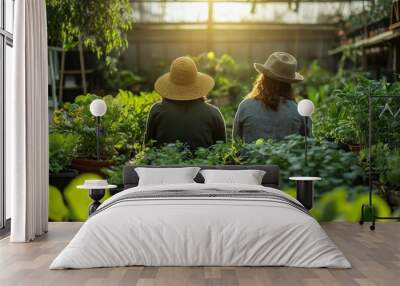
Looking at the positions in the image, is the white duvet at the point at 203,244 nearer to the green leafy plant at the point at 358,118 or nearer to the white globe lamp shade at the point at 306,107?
the white globe lamp shade at the point at 306,107

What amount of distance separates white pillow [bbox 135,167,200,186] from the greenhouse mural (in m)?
0.38

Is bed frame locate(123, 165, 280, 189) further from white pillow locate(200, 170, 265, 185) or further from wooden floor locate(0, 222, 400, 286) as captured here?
wooden floor locate(0, 222, 400, 286)

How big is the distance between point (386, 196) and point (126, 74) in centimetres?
307

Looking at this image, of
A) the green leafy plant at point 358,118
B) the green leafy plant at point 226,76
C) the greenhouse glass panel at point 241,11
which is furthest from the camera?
the greenhouse glass panel at point 241,11

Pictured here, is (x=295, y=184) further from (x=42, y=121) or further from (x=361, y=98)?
(x=42, y=121)

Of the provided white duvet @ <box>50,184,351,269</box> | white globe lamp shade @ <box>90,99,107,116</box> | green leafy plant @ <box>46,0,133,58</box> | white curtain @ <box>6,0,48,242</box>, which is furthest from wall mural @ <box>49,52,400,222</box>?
white duvet @ <box>50,184,351,269</box>

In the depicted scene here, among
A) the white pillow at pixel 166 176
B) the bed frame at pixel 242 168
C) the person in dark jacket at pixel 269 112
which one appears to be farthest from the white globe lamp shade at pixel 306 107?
the white pillow at pixel 166 176

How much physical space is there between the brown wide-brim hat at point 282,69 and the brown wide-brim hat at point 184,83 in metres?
0.60

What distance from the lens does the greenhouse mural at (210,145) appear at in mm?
7031

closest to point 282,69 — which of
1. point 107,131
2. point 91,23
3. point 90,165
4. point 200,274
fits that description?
point 107,131

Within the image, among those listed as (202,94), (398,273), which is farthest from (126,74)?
(398,273)

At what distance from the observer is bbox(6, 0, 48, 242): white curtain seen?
5840 mm

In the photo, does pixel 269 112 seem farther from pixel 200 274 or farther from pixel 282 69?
pixel 200 274

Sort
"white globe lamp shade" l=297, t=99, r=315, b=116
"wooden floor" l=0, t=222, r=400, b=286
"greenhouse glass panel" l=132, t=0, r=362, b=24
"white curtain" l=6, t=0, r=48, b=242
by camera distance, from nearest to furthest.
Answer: "wooden floor" l=0, t=222, r=400, b=286, "white curtain" l=6, t=0, r=48, b=242, "white globe lamp shade" l=297, t=99, r=315, b=116, "greenhouse glass panel" l=132, t=0, r=362, b=24
